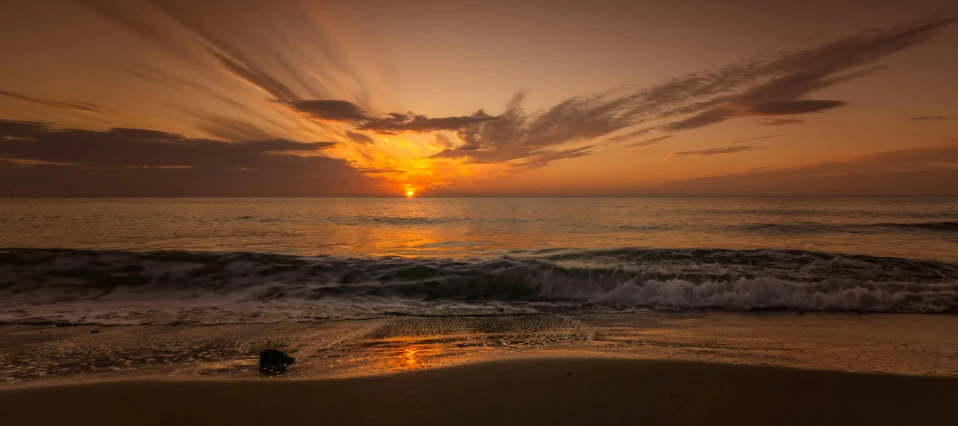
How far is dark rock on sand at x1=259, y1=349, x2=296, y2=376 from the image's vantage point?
4930 mm

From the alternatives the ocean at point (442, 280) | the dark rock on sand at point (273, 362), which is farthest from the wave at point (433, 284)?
the dark rock on sand at point (273, 362)

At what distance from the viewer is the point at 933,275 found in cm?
1330

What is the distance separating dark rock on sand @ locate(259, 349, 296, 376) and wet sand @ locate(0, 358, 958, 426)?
1.09ft

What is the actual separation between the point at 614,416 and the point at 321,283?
427 inches

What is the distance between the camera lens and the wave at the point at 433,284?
30.9 feet

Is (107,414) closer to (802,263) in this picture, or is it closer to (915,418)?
(915,418)

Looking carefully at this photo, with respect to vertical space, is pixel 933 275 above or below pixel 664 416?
below

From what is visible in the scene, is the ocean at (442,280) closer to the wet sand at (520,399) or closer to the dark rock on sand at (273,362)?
the dark rock on sand at (273,362)

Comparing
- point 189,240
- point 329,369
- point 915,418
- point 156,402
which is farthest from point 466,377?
point 189,240

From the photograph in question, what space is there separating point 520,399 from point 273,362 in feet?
9.84

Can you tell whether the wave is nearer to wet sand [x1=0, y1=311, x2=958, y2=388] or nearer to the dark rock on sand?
wet sand [x1=0, y1=311, x2=958, y2=388]

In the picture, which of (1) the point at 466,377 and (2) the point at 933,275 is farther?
(2) the point at 933,275

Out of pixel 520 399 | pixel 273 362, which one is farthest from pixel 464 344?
pixel 273 362

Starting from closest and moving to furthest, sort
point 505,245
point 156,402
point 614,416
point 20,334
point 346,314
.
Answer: point 614,416 → point 156,402 → point 20,334 → point 346,314 → point 505,245
